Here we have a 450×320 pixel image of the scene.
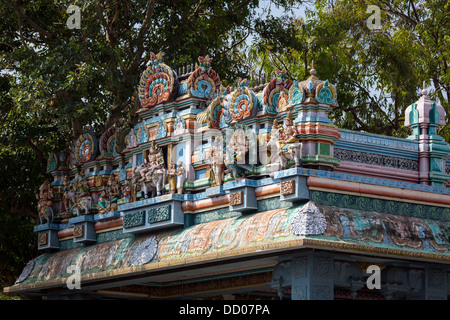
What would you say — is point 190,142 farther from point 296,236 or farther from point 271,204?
point 296,236

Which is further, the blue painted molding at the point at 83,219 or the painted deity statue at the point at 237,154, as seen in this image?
the blue painted molding at the point at 83,219

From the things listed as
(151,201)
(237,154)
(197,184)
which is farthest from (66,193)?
(237,154)

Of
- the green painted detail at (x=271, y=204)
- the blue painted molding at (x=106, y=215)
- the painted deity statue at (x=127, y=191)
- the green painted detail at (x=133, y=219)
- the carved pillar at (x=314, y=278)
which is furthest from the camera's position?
the blue painted molding at (x=106, y=215)

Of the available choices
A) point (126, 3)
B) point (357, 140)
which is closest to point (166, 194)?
point (357, 140)

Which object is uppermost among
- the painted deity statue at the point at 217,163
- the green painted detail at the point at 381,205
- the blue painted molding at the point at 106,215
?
the painted deity statue at the point at 217,163

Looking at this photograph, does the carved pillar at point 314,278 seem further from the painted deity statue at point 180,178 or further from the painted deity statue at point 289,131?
the painted deity statue at point 180,178

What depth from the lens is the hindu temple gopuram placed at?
16.1 metres

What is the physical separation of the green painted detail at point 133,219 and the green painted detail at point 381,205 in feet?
14.3

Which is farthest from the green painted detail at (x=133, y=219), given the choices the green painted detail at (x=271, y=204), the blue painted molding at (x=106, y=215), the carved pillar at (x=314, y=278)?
the carved pillar at (x=314, y=278)

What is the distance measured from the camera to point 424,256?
16.3 metres

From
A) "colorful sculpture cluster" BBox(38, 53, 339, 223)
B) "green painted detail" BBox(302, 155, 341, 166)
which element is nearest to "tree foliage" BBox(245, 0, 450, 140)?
"colorful sculpture cluster" BBox(38, 53, 339, 223)

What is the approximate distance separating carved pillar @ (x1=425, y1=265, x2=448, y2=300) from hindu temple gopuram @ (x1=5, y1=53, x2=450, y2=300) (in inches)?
1.0

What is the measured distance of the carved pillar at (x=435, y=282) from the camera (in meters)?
17.0
